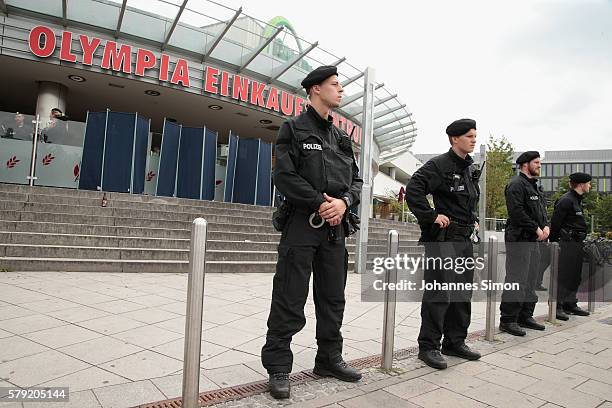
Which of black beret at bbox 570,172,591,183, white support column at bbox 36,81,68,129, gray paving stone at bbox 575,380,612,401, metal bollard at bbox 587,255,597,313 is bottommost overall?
gray paving stone at bbox 575,380,612,401

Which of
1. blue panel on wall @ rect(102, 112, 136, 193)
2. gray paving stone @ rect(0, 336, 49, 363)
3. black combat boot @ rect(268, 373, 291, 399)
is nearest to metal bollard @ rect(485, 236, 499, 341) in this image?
black combat boot @ rect(268, 373, 291, 399)

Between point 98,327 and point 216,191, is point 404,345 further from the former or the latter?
point 216,191

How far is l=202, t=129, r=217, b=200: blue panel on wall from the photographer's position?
40.4 ft

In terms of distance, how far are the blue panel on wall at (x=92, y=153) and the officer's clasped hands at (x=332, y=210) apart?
9662 millimetres

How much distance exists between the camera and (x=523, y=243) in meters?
4.46

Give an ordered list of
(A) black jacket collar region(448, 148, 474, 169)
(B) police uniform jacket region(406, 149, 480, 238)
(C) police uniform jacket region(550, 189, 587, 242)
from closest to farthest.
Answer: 1. (B) police uniform jacket region(406, 149, 480, 238)
2. (A) black jacket collar region(448, 148, 474, 169)
3. (C) police uniform jacket region(550, 189, 587, 242)

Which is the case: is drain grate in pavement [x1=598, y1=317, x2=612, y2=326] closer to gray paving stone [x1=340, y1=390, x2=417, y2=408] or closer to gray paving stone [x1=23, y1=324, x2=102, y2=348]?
gray paving stone [x1=340, y1=390, x2=417, y2=408]

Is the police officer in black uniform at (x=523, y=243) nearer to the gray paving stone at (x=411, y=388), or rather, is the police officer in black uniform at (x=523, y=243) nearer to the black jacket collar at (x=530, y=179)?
the black jacket collar at (x=530, y=179)

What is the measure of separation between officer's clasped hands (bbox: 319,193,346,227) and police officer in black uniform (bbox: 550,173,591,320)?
13.7 ft

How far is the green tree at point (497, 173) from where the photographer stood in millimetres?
22828

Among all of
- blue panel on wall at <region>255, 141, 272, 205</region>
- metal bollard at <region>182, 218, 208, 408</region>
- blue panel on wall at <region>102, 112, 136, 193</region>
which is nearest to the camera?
metal bollard at <region>182, 218, 208, 408</region>

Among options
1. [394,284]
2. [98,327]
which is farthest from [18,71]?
[394,284]

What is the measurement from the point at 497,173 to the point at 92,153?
20900 millimetres

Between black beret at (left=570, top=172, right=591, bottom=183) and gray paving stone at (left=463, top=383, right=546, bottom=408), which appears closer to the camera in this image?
gray paving stone at (left=463, top=383, right=546, bottom=408)
